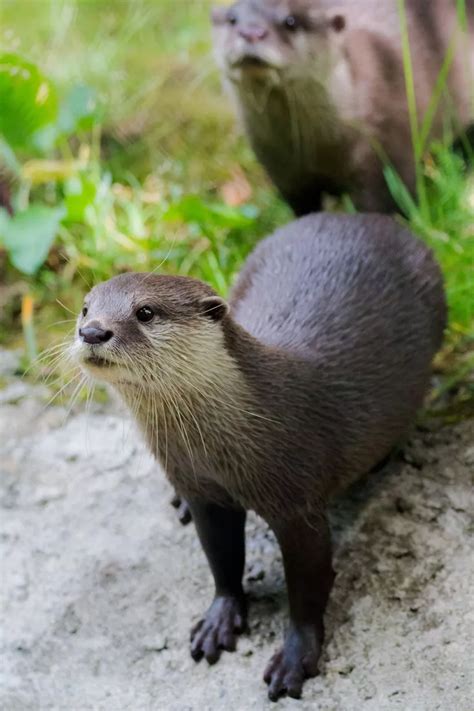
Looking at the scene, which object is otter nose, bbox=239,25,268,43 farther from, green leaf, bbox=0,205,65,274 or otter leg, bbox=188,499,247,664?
otter leg, bbox=188,499,247,664

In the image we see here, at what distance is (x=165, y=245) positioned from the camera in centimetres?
263

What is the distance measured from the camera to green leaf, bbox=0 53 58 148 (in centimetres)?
257

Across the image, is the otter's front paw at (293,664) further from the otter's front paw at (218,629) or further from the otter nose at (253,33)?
the otter nose at (253,33)

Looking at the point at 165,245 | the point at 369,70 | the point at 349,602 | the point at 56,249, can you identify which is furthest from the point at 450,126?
the point at 349,602

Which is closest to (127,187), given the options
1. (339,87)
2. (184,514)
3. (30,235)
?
(30,235)

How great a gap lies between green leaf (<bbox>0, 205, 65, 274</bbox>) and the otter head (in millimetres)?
622

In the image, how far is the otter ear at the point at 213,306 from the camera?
4.67 ft

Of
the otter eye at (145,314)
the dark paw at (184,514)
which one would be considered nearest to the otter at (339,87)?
the dark paw at (184,514)

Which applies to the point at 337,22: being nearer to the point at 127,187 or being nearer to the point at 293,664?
the point at 127,187

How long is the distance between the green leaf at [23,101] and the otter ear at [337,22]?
0.80m

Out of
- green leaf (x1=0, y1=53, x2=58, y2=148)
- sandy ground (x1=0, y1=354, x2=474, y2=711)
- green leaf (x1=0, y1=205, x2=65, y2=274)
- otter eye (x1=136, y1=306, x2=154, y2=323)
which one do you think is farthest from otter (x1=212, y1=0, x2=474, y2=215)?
otter eye (x1=136, y1=306, x2=154, y2=323)

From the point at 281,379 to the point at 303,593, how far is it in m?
0.35

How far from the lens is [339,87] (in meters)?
2.55

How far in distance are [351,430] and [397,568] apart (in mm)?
262
